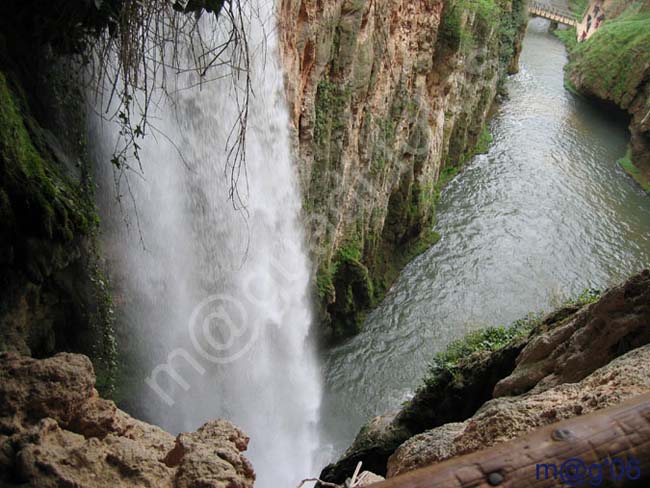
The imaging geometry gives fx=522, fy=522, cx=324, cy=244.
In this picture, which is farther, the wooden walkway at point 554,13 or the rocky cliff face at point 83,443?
the wooden walkway at point 554,13

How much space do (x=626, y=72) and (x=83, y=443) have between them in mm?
27683

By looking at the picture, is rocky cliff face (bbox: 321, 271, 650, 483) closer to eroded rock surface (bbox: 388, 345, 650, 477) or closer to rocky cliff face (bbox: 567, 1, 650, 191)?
eroded rock surface (bbox: 388, 345, 650, 477)

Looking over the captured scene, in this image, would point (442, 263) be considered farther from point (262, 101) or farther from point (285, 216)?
point (262, 101)

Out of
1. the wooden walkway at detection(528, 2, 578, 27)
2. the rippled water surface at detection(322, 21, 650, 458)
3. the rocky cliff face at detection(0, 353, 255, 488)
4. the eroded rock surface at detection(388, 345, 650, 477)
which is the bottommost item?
the eroded rock surface at detection(388, 345, 650, 477)

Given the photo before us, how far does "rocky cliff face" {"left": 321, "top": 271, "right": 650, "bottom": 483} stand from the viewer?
114 inches

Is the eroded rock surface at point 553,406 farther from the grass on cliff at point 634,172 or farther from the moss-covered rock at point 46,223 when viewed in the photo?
the grass on cliff at point 634,172

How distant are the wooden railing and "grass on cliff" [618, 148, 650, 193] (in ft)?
65.9

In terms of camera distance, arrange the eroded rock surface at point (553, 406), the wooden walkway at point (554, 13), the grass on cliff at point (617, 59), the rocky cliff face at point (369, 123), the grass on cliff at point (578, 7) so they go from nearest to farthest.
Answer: the eroded rock surface at point (553, 406) → the rocky cliff face at point (369, 123) → the grass on cliff at point (617, 59) → the wooden walkway at point (554, 13) → the grass on cliff at point (578, 7)

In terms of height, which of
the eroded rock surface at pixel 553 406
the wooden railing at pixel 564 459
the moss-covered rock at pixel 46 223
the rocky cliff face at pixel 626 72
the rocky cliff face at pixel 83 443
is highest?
the rocky cliff face at pixel 626 72

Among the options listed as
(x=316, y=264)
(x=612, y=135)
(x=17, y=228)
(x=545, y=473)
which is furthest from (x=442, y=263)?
(x=612, y=135)

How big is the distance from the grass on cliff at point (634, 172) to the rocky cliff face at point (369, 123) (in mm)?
8200

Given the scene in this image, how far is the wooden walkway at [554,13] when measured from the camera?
36.6m

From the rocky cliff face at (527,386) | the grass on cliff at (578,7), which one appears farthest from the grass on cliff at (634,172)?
the grass on cliff at (578,7)

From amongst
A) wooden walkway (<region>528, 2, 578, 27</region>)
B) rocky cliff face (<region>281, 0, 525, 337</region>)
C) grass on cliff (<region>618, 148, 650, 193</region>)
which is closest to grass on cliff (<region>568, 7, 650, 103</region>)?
grass on cliff (<region>618, 148, 650, 193</region>)
